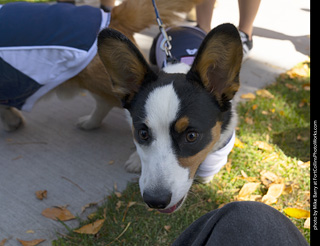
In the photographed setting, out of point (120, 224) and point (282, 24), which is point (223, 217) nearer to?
point (120, 224)

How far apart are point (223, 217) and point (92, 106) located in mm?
2851

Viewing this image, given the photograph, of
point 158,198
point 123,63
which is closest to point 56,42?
point 123,63

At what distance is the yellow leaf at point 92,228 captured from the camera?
245cm

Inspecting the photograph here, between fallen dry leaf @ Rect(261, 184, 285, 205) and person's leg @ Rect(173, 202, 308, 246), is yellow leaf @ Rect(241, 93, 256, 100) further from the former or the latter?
person's leg @ Rect(173, 202, 308, 246)

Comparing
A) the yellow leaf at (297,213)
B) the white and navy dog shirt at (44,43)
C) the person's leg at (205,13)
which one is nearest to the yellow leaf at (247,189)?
the yellow leaf at (297,213)

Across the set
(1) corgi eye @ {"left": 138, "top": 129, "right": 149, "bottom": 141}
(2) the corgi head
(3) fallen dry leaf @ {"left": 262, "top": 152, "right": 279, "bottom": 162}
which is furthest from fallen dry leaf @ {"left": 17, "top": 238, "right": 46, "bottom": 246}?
(3) fallen dry leaf @ {"left": 262, "top": 152, "right": 279, "bottom": 162}

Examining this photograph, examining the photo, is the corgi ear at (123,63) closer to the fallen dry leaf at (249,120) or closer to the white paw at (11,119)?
the white paw at (11,119)

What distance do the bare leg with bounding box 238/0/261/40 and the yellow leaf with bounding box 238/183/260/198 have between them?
2.24 metres

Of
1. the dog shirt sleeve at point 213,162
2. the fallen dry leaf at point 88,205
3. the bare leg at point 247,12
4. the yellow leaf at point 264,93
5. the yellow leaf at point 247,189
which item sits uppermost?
the bare leg at point 247,12

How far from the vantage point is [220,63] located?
2.12m

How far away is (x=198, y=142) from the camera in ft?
6.77

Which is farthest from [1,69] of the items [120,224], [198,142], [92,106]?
[198,142]

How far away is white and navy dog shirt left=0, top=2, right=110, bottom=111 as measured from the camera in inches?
109

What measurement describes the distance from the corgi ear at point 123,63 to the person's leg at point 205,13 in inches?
84.5
